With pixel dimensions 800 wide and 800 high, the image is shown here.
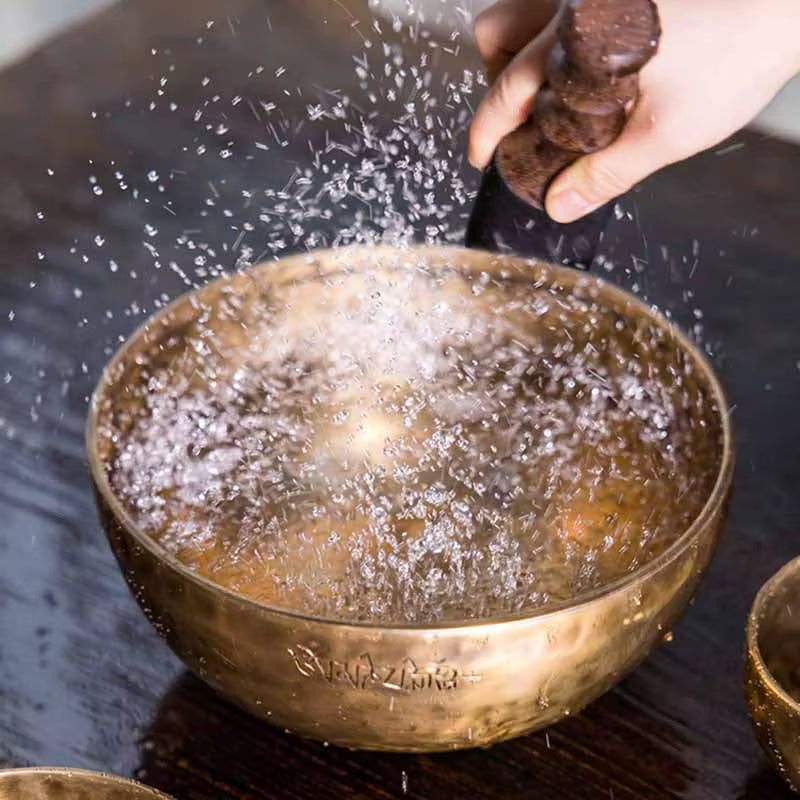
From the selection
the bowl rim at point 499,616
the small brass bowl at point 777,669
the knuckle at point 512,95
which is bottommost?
the small brass bowl at point 777,669

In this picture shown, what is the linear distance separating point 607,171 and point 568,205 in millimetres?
36

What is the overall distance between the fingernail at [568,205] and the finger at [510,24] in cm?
20

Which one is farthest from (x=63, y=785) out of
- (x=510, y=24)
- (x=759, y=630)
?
(x=510, y=24)

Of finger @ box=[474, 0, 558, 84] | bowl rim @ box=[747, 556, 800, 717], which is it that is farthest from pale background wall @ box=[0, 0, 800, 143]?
bowl rim @ box=[747, 556, 800, 717]

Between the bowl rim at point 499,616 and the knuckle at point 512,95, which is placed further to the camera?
the knuckle at point 512,95

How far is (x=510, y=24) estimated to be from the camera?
88cm

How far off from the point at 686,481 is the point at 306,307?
280 mm

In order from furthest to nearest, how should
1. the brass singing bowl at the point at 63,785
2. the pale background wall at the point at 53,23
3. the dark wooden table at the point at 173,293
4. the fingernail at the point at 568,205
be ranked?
1. the pale background wall at the point at 53,23
2. the fingernail at the point at 568,205
3. the dark wooden table at the point at 173,293
4. the brass singing bowl at the point at 63,785

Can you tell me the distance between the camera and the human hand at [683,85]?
2.30 ft

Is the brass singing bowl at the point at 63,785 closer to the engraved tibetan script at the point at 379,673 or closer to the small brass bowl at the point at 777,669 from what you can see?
the engraved tibetan script at the point at 379,673

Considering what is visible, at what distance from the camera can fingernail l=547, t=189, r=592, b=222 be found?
0.73 meters

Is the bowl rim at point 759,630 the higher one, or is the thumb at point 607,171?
the thumb at point 607,171

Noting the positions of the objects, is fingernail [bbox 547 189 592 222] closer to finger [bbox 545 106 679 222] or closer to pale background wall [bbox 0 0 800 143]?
finger [bbox 545 106 679 222]

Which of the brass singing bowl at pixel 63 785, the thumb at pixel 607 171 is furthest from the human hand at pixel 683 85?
the brass singing bowl at pixel 63 785
